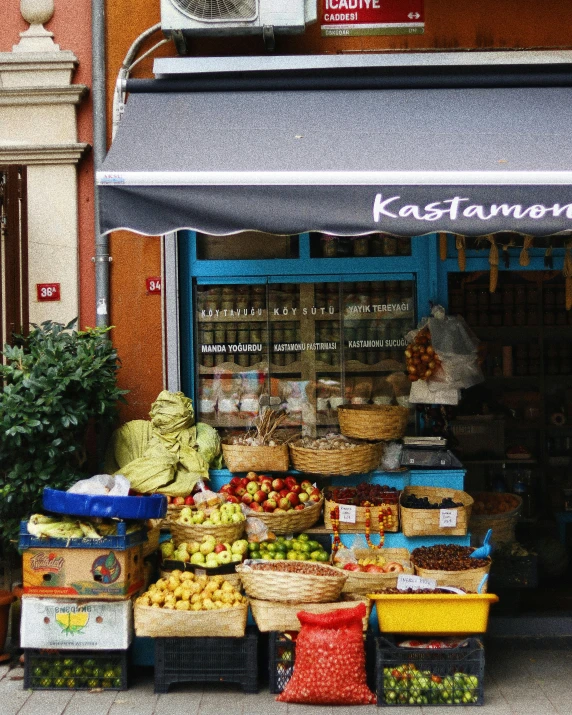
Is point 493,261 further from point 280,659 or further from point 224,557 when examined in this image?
point 280,659

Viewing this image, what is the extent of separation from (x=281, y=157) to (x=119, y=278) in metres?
2.17

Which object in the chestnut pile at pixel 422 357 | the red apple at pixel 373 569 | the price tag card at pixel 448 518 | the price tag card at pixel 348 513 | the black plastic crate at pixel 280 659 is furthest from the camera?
the chestnut pile at pixel 422 357

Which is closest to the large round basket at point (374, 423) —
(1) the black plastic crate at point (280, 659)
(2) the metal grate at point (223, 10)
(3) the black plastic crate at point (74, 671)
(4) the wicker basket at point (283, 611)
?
(4) the wicker basket at point (283, 611)

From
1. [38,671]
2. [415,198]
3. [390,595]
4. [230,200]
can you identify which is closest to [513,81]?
[415,198]

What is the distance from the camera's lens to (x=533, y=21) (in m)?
7.37

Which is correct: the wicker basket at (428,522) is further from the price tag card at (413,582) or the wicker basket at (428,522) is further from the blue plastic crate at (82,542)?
the blue plastic crate at (82,542)

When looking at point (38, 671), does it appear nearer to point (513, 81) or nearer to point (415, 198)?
point (415, 198)

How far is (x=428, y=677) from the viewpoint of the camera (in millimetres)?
5750

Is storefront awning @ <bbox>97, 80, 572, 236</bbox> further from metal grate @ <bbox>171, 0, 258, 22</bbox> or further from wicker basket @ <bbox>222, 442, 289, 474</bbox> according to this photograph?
wicker basket @ <bbox>222, 442, 289, 474</bbox>

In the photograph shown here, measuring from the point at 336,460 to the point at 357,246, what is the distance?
1916 mm

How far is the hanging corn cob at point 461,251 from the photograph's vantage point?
24.0ft

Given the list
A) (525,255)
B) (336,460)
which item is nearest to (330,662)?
(336,460)

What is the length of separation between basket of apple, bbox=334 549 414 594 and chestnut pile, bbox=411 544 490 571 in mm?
104

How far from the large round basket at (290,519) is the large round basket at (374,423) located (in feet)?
2.33
